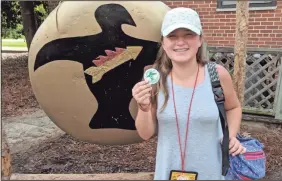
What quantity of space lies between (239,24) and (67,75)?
1.27 m

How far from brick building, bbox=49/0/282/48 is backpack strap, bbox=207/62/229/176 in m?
4.06

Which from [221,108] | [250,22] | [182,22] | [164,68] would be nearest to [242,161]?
[221,108]

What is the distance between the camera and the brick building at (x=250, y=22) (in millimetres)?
5664

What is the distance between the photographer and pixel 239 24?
2.54 meters

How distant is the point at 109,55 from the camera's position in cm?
217

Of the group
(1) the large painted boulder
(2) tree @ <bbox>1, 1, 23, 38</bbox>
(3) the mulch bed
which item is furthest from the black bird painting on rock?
(2) tree @ <bbox>1, 1, 23, 38</bbox>

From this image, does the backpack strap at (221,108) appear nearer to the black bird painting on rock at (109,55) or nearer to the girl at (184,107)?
the girl at (184,107)

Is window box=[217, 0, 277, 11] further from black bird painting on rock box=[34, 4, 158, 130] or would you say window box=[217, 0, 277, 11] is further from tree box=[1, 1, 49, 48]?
tree box=[1, 1, 49, 48]

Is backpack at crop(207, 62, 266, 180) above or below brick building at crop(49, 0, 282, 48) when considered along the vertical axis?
below

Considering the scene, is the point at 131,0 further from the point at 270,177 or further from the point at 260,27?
the point at 260,27

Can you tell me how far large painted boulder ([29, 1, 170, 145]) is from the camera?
7.02 feet

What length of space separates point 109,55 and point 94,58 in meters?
0.09

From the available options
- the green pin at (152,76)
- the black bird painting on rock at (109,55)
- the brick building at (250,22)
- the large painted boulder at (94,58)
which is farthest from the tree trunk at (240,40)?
the brick building at (250,22)

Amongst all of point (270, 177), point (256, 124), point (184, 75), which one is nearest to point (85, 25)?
point (184, 75)
